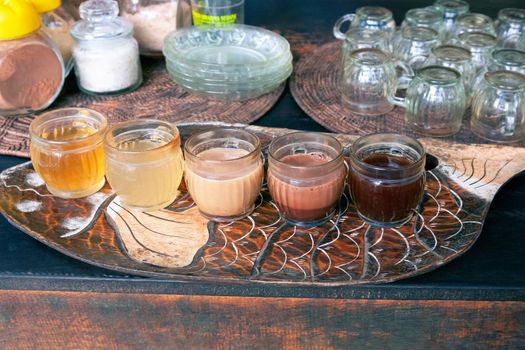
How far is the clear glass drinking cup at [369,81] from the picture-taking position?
1019 millimetres

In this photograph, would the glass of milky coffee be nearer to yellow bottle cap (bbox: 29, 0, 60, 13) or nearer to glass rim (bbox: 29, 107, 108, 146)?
glass rim (bbox: 29, 107, 108, 146)

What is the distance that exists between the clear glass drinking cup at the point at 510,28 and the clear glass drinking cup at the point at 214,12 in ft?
1.60

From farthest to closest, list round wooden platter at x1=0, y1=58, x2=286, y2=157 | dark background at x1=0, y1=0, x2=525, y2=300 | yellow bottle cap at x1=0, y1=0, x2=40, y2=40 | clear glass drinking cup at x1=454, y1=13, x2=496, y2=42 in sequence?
clear glass drinking cup at x1=454, y1=13, x2=496, y2=42, round wooden platter at x1=0, y1=58, x2=286, y2=157, yellow bottle cap at x1=0, y1=0, x2=40, y2=40, dark background at x1=0, y1=0, x2=525, y2=300

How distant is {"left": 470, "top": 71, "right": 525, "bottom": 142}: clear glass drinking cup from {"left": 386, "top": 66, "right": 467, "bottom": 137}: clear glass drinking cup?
3cm

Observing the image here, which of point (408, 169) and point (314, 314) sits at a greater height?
point (408, 169)

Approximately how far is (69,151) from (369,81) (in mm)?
483

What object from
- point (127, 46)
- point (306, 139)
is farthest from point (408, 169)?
point (127, 46)

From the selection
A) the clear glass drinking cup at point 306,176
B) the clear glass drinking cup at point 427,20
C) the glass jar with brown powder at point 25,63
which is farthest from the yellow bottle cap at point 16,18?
the clear glass drinking cup at point 427,20

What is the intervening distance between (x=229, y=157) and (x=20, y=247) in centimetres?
26

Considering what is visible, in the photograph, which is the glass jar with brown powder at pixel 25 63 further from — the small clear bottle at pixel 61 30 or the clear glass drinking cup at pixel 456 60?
the clear glass drinking cup at pixel 456 60

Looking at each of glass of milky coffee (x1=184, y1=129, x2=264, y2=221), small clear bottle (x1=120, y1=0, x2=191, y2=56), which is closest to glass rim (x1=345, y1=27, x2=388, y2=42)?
small clear bottle (x1=120, y1=0, x2=191, y2=56)

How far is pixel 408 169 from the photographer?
710 mm

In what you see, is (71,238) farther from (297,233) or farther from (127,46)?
(127,46)

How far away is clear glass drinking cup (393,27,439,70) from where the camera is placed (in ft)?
3.67
